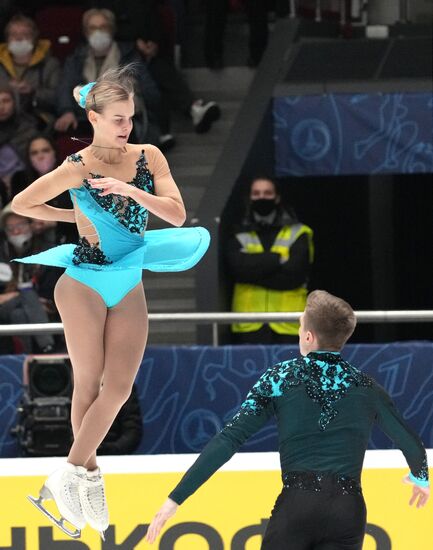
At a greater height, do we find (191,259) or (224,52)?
(191,259)

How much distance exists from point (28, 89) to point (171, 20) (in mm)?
1911

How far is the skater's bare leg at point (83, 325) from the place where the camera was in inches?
222

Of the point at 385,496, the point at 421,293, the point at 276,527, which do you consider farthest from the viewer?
the point at 421,293

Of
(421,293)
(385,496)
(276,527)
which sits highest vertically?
(276,527)

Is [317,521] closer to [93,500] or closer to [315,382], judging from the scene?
[315,382]

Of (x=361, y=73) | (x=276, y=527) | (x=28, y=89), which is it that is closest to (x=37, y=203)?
(x=276, y=527)

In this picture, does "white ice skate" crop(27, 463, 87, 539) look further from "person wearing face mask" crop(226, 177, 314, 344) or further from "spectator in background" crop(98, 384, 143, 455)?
"person wearing face mask" crop(226, 177, 314, 344)

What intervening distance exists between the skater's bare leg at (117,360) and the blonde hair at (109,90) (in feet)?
2.34

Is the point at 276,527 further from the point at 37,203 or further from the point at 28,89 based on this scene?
the point at 28,89

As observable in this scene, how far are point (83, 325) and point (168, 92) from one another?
7.21 m

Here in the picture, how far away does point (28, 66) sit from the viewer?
1237 centimetres

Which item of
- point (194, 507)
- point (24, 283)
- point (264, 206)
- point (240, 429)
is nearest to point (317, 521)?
point (240, 429)

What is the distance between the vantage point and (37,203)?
Result: 219 inches

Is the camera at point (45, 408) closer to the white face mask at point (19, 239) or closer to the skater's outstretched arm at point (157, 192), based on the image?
the white face mask at point (19, 239)
